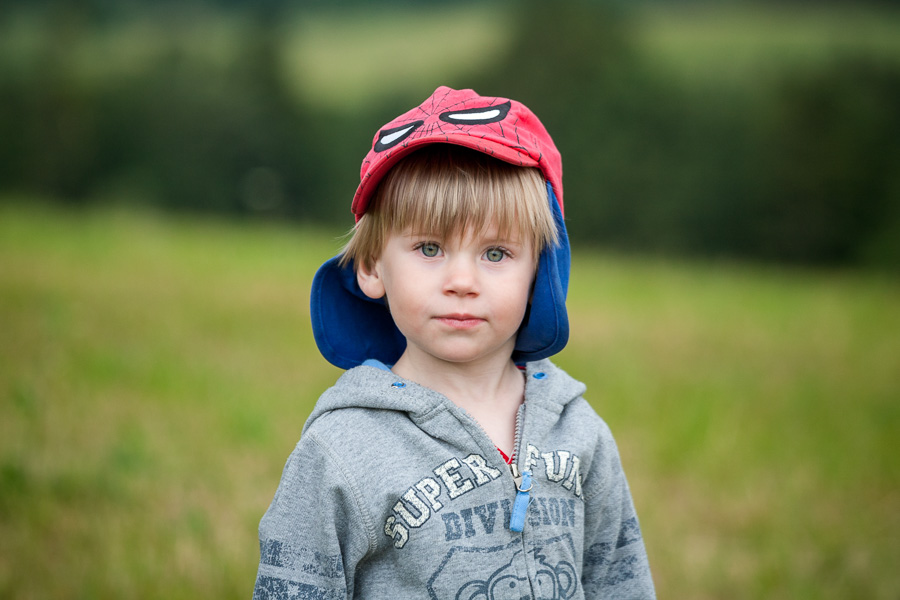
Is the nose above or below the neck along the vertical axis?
above

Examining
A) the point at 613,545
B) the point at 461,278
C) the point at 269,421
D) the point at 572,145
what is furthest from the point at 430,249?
the point at 572,145

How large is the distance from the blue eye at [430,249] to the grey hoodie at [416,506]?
272 mm

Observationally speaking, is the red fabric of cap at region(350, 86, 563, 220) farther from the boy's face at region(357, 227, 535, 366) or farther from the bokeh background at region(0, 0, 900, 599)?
the bokeh background at region(0, 0, 900, 599)

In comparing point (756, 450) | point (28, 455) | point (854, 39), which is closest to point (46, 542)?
point (28, 455)

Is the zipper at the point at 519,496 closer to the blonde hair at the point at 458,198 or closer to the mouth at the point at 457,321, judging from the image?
the mouth at the point at 457,321

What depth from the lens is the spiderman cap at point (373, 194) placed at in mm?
1720

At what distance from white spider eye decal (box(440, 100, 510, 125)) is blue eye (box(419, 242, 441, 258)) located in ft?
0.84

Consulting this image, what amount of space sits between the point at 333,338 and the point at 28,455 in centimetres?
221

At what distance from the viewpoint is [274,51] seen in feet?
55.6

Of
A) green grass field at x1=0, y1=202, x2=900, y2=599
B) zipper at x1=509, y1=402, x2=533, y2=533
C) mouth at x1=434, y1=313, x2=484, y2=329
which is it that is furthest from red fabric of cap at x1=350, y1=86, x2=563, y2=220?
green grass field at x1=0, y1=202, x2=900, y2=599

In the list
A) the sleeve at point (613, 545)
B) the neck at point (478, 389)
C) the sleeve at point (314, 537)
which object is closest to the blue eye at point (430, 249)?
the neck at point (478, 389)

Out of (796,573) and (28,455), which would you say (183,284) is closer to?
(28,455)

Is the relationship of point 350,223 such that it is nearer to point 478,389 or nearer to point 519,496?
point 478,389

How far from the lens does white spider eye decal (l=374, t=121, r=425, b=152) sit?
174cm
